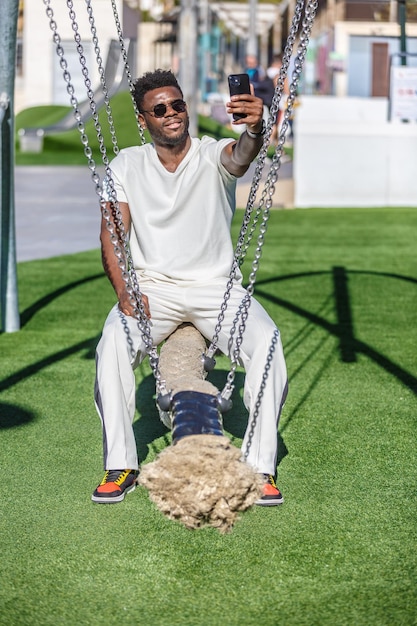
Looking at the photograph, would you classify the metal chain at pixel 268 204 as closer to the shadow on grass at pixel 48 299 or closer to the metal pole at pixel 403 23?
the shadow on grass at pixel 48 299

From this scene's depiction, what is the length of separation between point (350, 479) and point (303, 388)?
164 centimetres

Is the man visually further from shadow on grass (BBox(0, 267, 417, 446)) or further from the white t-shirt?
shadow on grass (BBox(0, 267, 417, 446))

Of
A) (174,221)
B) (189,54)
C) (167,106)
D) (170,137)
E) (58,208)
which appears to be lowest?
(58,208)

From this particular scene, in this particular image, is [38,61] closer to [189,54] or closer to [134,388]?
[189,54]

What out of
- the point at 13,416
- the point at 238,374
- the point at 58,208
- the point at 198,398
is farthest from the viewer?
the point at 58,208

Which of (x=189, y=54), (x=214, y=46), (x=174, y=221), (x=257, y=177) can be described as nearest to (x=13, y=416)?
A: (x=174, y=221)

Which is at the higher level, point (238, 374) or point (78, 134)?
point (78, 134)

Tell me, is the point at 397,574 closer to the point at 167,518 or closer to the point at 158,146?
the point at 167,518

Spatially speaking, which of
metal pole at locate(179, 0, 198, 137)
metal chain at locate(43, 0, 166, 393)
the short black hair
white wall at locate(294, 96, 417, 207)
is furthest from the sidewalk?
metal chain at locate(43, 0, 166, 393)

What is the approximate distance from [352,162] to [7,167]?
887 centimetres

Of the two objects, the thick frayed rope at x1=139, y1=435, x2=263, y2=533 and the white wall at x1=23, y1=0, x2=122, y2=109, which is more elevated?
the white wall at x1=23, y1=0, x2=122, y2=109

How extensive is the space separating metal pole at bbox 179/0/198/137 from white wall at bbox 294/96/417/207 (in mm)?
6337

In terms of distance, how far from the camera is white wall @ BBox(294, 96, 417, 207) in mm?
15477

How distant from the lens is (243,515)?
421 centimetres
